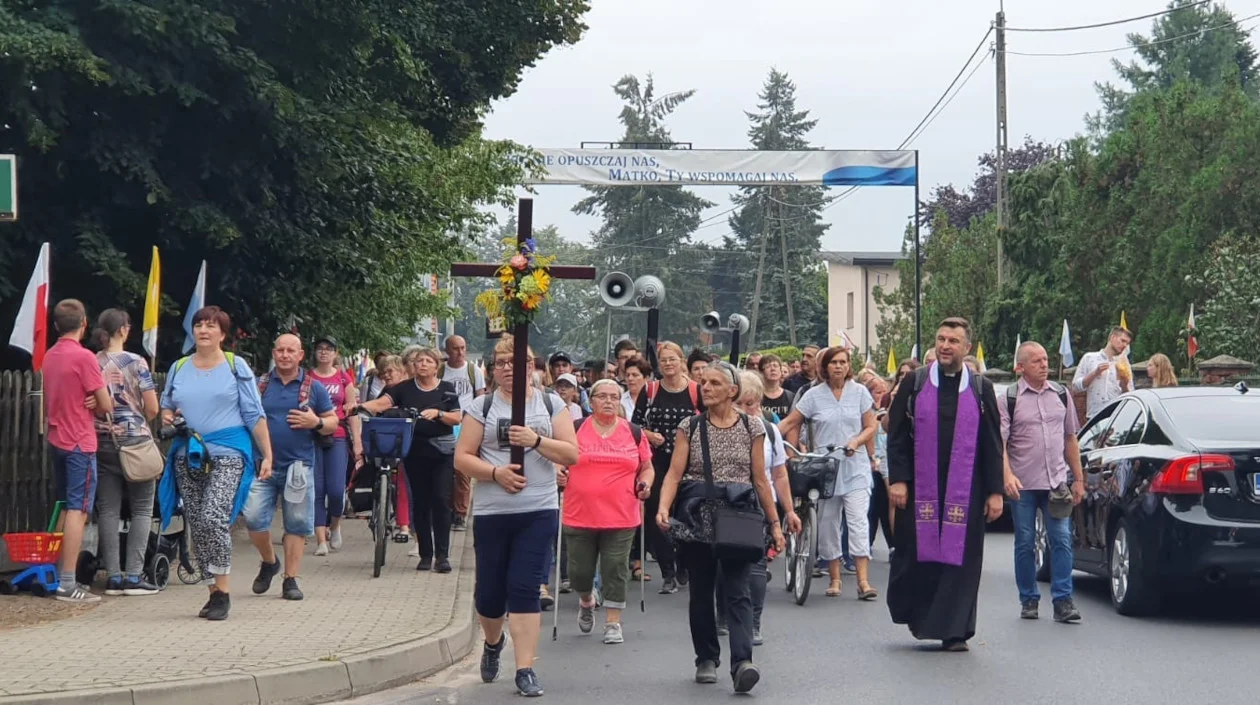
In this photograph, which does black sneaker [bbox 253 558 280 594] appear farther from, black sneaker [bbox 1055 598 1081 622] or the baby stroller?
black sneaker [bbox 1055 598 1081 622]

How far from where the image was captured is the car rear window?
451 inches

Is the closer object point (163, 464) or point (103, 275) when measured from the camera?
point (163, 464)

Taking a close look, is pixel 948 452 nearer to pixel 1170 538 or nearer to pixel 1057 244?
pixel 1170 538

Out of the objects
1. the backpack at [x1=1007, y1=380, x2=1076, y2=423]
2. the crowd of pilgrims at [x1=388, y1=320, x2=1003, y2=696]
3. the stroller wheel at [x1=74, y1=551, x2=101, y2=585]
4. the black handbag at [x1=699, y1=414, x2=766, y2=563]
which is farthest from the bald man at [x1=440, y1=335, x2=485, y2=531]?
the black handbag at [x1=699, y1=414, x2=766, y2=563]

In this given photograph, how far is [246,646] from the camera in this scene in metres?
9.59

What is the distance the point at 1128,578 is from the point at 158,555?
6.72 m

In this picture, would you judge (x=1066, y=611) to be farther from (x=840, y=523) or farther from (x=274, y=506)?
(x=274, y=506)

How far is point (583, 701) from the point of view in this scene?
8773mm

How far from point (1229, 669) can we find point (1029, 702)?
1.60m

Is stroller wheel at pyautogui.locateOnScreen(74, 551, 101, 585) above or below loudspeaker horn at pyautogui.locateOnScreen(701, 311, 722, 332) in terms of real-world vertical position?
below

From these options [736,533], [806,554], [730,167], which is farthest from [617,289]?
[730,167]

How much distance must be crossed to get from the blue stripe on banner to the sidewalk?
3047 centimetres

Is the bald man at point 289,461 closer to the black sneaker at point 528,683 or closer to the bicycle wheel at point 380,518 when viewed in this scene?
the bicycle wheel at point 380,518

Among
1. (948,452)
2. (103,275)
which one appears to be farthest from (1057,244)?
(948,452)
